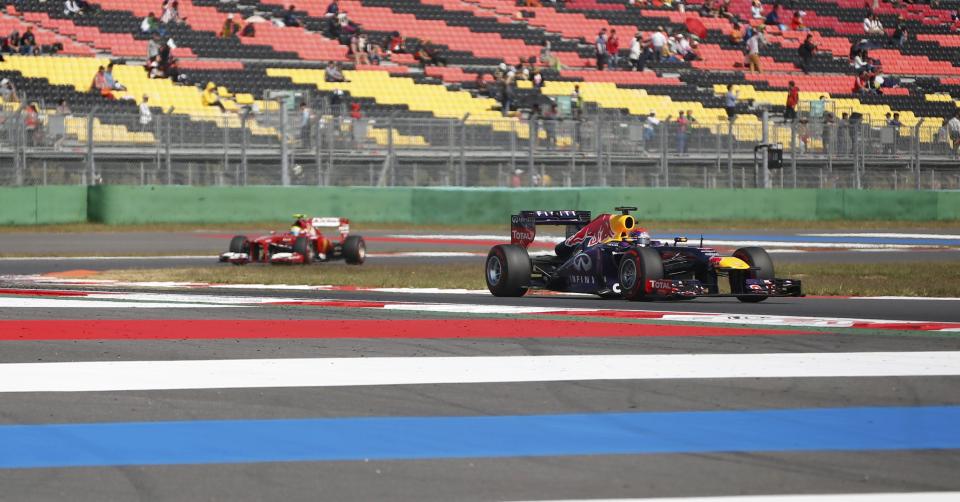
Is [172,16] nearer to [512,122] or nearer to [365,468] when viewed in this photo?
[512,122]

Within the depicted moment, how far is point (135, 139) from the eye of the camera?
2452 cm

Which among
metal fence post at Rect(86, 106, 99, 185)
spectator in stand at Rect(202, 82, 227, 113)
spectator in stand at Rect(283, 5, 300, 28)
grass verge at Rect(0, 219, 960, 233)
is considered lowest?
grass verge at Rect(0, 219, 960, 233)

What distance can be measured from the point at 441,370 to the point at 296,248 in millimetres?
10740

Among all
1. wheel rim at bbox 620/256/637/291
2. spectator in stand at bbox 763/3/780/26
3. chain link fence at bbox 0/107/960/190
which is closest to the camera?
wheel rim at bbox 620/256/637/291

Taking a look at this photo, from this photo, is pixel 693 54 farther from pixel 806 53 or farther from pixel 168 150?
pixel 168 150

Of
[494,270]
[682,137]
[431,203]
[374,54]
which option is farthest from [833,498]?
[374,54]

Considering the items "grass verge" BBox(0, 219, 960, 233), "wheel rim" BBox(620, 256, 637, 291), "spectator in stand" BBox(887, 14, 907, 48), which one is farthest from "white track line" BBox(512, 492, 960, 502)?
"spectator in stand" BBox(887, 14, 907, 48)

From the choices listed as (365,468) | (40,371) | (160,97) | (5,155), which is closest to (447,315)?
(40,371)

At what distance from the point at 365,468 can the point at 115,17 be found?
1155 inches

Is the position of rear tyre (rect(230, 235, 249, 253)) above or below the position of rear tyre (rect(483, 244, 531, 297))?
above

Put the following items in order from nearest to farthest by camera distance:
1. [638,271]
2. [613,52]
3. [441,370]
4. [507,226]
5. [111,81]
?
[441,370]
[638,271]
[507,226]
[111,81]
[613,52]

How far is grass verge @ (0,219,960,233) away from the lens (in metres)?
24.1

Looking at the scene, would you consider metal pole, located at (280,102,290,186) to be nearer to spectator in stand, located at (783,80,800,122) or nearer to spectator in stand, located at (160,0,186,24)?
spectator in stand, located at (160,0,186,24)

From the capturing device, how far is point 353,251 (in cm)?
1773
